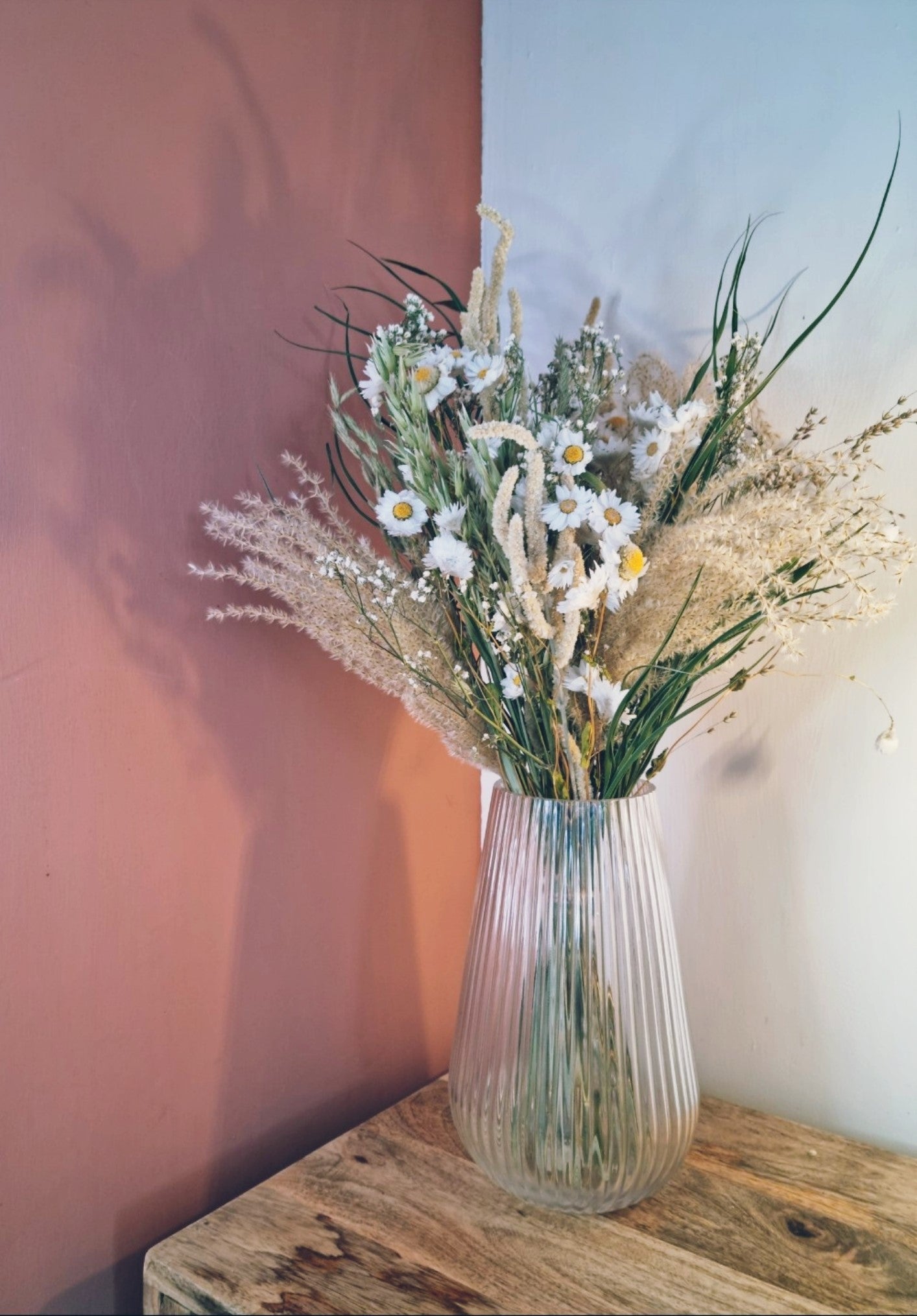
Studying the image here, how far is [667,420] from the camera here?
83 centimetres

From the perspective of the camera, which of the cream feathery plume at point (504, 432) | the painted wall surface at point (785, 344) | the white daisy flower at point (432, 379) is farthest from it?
the painted wall surface at point (785, 344)

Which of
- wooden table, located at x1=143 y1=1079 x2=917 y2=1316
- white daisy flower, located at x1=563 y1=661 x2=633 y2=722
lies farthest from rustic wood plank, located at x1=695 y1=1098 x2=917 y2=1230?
white daisy flower, located at x1=563 y1=661 x2=633 y2=722

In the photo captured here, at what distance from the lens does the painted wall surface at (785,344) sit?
0.99m

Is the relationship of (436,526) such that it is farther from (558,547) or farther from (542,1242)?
(542,1242)

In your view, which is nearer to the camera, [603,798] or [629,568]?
[629,568]

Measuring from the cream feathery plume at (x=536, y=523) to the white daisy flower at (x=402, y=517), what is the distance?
10 centimetres

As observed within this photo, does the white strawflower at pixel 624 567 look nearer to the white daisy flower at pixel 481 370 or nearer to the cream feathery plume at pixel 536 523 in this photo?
the cream feathery plume at pixel 536 523

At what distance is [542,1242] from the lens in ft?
2.72

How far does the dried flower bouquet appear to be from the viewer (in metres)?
0.79

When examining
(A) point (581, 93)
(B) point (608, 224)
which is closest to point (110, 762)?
(B) point (608, 224)

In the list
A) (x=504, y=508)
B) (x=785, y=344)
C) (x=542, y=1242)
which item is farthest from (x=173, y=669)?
(x=785, y=344)

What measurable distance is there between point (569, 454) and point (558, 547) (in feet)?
0.26

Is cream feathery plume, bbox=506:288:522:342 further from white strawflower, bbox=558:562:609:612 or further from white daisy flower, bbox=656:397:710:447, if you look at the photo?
white strawflower, bbox=558:562:609:612

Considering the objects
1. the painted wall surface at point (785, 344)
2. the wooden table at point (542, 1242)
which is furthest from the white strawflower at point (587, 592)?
the wooden table at point (542, 1242)
